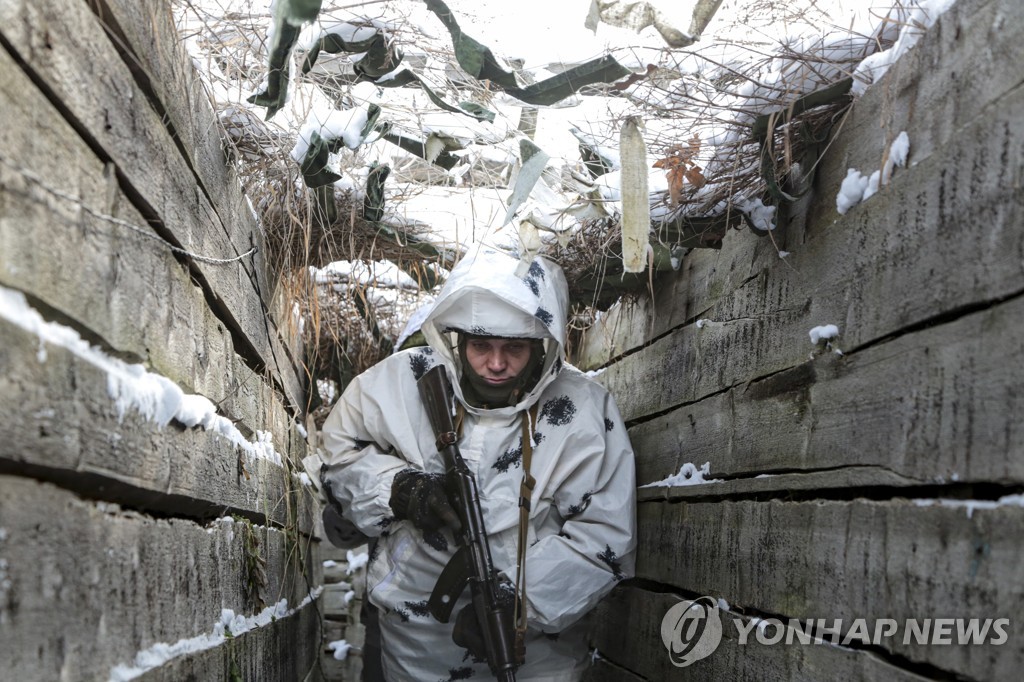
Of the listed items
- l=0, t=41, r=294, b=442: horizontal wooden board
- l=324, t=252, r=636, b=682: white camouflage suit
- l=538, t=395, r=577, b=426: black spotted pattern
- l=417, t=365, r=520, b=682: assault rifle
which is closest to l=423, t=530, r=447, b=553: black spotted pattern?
l=324, t=252, r=636, b=682: white camouflage suit

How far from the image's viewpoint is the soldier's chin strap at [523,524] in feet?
9.59

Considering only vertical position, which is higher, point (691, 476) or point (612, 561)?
point (691, 476)

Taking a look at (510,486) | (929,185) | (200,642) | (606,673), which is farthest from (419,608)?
(929,185)

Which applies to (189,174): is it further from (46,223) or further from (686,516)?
(686,516)

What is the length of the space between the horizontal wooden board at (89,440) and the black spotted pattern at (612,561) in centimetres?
142

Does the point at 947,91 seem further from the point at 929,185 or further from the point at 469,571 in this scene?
the point at 469,571

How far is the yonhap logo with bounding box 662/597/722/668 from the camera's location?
246 centimetres

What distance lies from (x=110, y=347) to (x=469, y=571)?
1835mm

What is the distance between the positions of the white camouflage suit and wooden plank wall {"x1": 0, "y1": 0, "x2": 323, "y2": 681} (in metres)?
0.85

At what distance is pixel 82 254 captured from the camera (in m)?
1.29

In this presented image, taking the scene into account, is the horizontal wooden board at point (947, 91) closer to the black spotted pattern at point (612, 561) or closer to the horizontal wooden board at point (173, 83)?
the horizontal wooden board at point (173, 83)

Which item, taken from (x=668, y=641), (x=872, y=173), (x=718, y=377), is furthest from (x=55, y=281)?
(x=668, y=641)

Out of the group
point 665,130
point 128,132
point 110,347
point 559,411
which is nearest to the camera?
point 110,347

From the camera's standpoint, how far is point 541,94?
7.23ft
